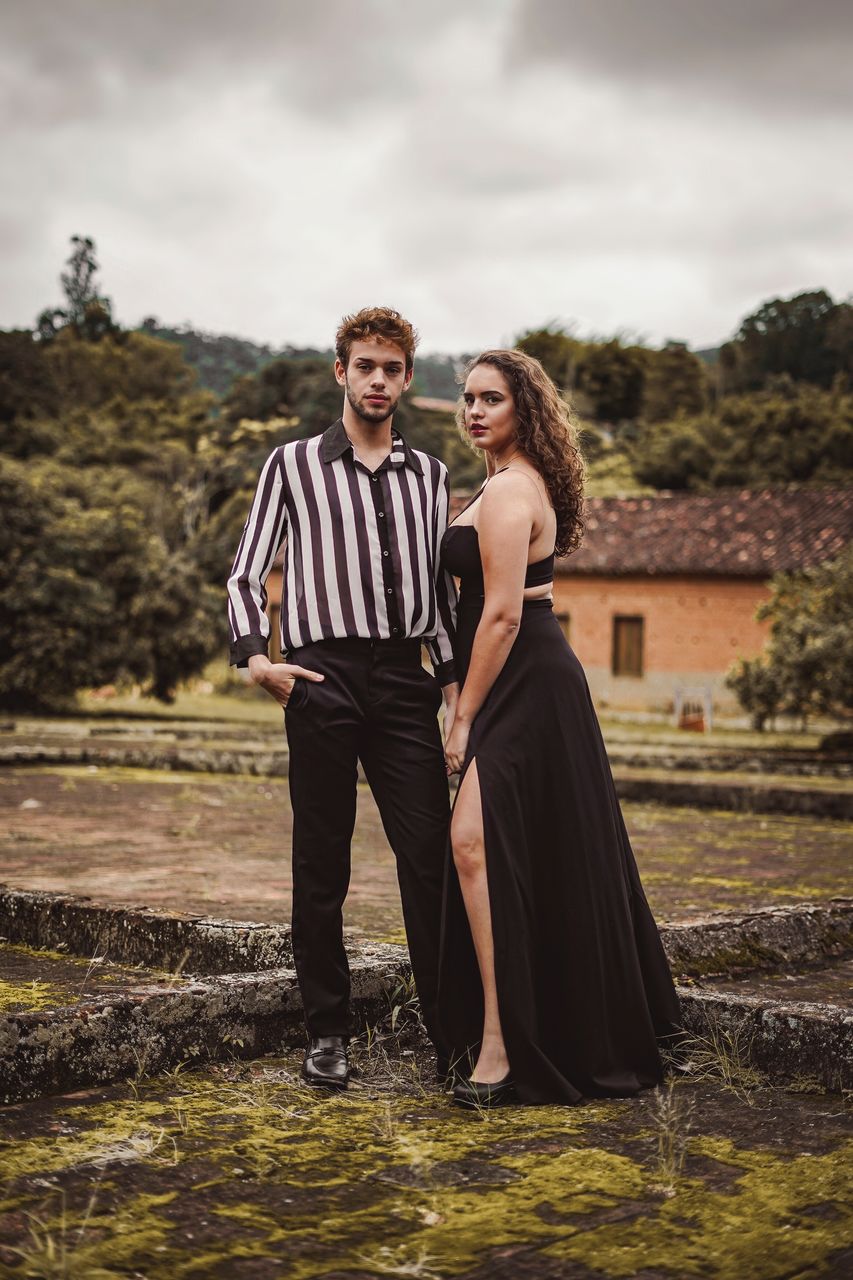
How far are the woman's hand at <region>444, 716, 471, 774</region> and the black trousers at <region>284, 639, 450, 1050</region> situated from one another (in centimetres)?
3

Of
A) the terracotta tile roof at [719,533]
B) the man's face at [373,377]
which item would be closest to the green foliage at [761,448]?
the terracotta tile roof at [719,533]

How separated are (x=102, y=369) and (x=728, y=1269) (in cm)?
6626

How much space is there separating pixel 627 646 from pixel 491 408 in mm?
30648

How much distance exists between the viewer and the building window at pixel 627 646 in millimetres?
33844

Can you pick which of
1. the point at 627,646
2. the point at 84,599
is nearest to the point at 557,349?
the point at 627,646

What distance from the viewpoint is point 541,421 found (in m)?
3.83

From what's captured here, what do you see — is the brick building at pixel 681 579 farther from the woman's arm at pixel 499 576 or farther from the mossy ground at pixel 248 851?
the woman's arm at pixel 499 576

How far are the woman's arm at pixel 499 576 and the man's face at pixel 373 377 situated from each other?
0.38m

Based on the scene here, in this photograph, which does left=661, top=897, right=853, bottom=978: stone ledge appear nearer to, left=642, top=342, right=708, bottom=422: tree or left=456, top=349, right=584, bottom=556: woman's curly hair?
left=456, top=349, right=584, bottom=556: woman's curly hair

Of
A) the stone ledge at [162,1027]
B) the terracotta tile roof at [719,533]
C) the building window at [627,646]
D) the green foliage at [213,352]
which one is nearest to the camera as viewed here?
the stone ledge at [162,1027]

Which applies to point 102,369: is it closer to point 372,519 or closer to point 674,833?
point 674,833

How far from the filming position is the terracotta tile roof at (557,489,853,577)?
101ft

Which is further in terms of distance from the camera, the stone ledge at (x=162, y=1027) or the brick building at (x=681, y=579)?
the brick building at (x=681, y=579)

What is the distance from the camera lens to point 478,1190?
8.73 feet
